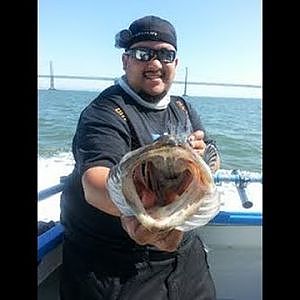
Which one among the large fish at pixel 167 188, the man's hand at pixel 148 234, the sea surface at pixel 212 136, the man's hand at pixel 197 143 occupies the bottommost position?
the sea surface at pixel 212 136

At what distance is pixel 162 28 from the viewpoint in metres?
1.21

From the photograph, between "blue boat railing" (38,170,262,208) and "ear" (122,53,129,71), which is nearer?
"ear" (122,53,129,71)

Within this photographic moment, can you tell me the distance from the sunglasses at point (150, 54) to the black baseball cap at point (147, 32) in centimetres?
2

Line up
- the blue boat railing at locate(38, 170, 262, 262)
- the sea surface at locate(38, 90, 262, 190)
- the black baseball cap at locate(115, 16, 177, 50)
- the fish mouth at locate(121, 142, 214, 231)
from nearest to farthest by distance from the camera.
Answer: the fish mouth at locate(121, 142, 214, 231)
the black baseball cap at locate(115, 16, 177, 50)
the blue boat railing at locate(38, 170, 262, 262)
the sea surface at locate(38, 90, 262, 190)

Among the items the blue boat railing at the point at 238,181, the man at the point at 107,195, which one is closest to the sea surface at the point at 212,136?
the blue boat railing at the point at 238,181

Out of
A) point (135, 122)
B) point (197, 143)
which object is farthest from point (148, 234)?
point (135, 122)

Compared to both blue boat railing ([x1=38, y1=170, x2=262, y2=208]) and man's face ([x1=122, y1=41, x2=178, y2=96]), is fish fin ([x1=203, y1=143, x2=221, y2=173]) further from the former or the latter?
blue boat railing ([x1=38, y1=170, x2=262, y2=208])

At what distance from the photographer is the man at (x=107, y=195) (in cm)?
104

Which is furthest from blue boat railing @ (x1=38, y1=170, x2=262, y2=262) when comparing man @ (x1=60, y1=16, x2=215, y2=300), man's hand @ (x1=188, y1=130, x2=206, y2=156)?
man's hand @ (x1=188, y1=130, x2=206, y2=156)

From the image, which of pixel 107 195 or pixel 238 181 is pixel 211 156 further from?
pixel 238 181

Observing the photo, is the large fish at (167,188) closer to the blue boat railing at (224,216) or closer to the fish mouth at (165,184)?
the fish mouth at (165,184)

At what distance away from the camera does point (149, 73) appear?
1.18 metres

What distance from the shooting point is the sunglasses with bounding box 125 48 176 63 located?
118cm
